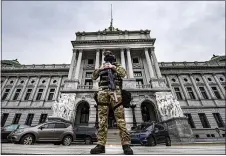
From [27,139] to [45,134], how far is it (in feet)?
2.80

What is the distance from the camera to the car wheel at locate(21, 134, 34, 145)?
7.44 m

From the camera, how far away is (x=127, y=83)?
63.9ft

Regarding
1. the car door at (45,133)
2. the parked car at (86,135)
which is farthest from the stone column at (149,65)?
the car door at (45,133)

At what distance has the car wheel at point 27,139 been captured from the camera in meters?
7.44

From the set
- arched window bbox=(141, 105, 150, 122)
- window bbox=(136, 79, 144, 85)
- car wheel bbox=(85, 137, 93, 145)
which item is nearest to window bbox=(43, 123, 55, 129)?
car wheel bbox=(85, 137, 93, 145)

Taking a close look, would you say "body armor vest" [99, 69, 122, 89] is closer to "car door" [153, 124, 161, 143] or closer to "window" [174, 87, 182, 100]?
"car door" [153, 124, 161, 143]

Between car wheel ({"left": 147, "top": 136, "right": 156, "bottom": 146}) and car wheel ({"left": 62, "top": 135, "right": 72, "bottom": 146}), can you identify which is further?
car wheel ({"left": 147, "top": 136, "right": 156, "bottom": 146})

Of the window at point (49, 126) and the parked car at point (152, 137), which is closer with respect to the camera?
the window at point (49, 126)

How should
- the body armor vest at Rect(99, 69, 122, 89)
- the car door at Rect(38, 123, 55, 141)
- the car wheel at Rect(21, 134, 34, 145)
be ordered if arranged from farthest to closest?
the car door at Rect(38, 123, 55, 141) < the car wheel at Rect(21, 134, 34, 145) < the body armor vest at Rect(99, 69, 122, 89)

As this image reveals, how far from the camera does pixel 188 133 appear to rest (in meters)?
14.2

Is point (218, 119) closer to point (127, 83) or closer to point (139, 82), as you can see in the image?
point (139, 82)

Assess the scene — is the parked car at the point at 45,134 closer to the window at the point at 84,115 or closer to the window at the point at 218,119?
the window at the point at 84,115

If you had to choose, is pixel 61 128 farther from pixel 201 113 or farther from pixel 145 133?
pixel 201 113

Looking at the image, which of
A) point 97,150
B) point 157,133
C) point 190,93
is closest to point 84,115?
point 157,133
